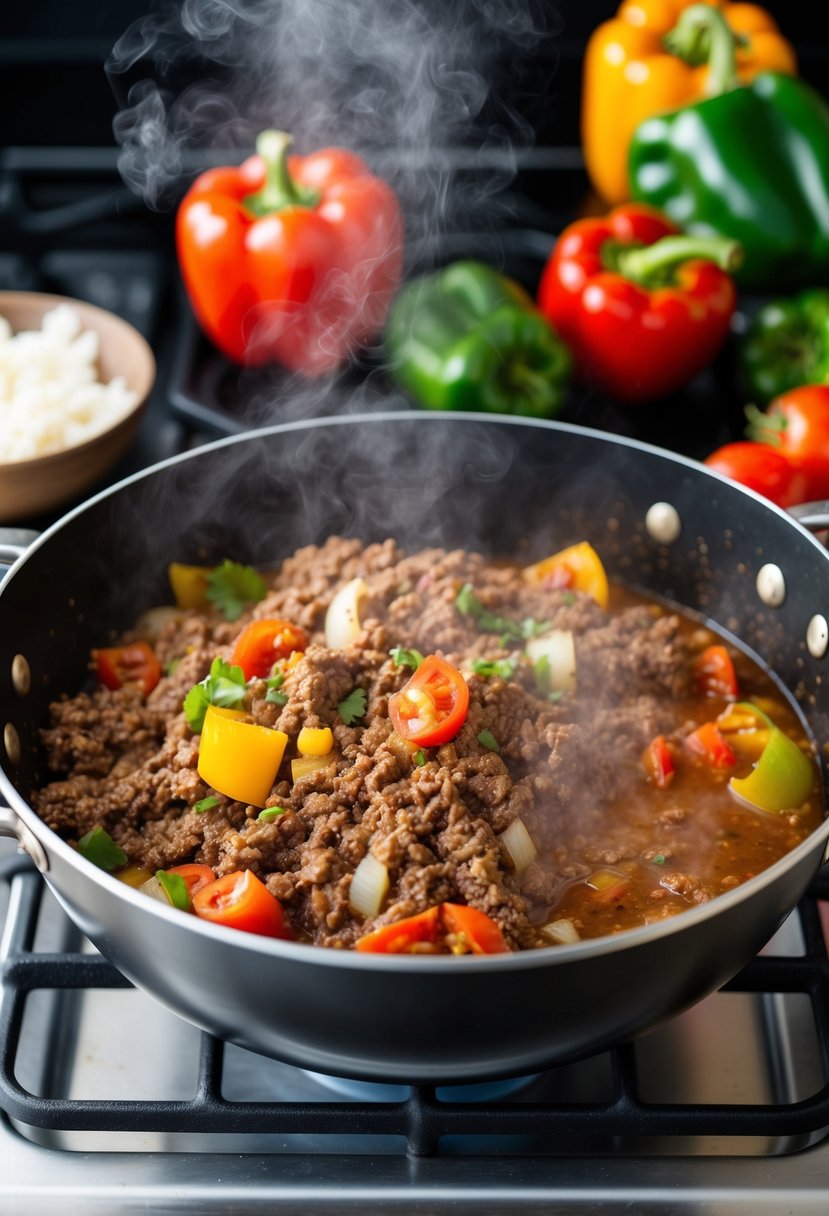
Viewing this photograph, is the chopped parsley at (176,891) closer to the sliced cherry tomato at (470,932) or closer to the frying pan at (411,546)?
the frying pan at (411,546)

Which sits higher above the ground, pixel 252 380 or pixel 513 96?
pixel 513 96

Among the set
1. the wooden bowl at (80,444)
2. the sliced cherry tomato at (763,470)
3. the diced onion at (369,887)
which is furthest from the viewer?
the sliced cherry tomato at (763,470)

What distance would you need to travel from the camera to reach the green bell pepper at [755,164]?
3287 millimetres

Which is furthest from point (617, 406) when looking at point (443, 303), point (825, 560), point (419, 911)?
point (419, 911)

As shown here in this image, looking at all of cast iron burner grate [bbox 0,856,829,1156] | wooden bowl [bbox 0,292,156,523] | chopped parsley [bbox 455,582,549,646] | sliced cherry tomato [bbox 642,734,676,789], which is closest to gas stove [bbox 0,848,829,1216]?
cast iron burner grate [bbox 0,856,829,1156]

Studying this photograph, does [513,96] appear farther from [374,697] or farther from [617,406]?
[374,697]

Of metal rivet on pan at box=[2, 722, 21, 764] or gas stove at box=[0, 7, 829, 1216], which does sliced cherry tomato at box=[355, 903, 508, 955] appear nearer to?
gas stove at box=[0, 7, 829, 1216]

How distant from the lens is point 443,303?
308 centimetres

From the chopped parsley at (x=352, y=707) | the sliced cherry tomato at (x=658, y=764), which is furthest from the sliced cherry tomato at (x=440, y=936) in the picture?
the sliced cherry tomato at (x=658, y=764)

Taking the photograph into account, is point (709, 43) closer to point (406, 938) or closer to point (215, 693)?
point (215, 693)

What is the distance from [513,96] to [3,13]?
142 cm

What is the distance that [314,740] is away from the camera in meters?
1.82

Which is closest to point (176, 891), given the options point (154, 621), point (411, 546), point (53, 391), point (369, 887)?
point (369, 887)

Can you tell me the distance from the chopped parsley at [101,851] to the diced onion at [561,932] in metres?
0.64
